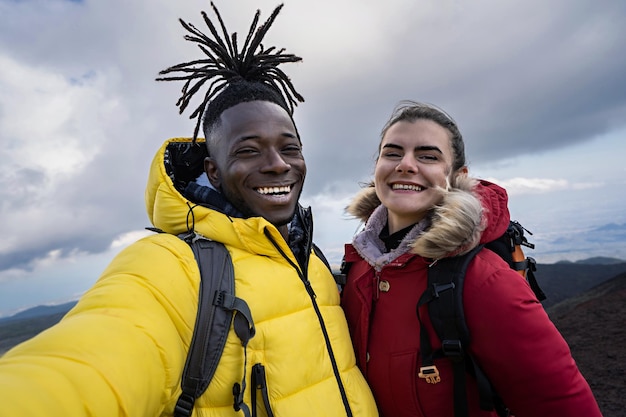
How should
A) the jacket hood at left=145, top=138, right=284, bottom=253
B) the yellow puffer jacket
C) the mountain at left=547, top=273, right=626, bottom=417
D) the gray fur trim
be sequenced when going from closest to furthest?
the yellow puffer jacket
the jacket hood at left=145, top=138, right=284, bottom=253
the gray fur trim
the mountain at left=547, top=273, right=626, bottom=417

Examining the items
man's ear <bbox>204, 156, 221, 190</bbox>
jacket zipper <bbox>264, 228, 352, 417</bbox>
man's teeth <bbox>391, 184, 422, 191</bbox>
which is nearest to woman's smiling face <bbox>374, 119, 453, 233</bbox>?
man's teeth <bbox>391, 184, 422, 191</bbox>

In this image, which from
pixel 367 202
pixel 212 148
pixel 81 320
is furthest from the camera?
pixel 367 202

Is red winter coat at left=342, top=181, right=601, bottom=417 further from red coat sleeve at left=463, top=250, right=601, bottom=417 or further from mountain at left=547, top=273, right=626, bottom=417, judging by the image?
mountain at left=547, top=273, right=626, bottom=417

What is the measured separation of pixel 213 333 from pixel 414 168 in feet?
6.65

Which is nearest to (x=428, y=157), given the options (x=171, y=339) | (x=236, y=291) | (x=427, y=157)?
(x=427, y=157)

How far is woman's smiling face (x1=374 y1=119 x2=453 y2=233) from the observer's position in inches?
123

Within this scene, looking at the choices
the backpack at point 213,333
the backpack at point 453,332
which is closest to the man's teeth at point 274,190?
the backpack at point 213,333

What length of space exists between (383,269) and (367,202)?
1134mm

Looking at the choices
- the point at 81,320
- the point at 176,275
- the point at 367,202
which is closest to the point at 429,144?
the point at 367,202

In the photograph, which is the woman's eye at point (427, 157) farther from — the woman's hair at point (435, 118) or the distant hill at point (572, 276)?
the distant hill at point (572, 276)

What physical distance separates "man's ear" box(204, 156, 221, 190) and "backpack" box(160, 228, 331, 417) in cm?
85

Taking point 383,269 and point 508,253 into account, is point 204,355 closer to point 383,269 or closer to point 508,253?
point 383,269

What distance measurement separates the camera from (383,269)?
3.05 meters

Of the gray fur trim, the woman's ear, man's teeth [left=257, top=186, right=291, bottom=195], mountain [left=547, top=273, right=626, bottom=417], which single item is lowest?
mountain [left=547, top=273, right=626, bottom=417]
